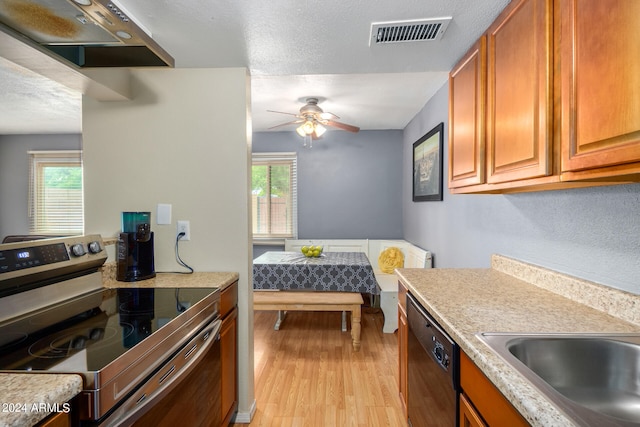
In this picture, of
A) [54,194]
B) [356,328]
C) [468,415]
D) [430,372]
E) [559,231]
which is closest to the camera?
[468,415]

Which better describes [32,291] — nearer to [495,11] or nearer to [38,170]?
[495,11]

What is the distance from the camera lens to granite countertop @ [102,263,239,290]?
5.34 feet

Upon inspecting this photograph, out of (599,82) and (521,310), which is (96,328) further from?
(599,82)

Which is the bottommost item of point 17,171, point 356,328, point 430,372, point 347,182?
→ point 356,328

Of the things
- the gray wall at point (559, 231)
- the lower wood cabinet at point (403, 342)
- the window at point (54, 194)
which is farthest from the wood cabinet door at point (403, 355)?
the window at point (54, 194)

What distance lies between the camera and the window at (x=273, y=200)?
4.73 m

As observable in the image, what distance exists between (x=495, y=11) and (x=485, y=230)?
4.21 feet

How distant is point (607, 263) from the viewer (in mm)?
1158

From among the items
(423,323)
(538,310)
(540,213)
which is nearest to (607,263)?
(538,310)

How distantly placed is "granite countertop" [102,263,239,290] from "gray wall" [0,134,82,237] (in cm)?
392

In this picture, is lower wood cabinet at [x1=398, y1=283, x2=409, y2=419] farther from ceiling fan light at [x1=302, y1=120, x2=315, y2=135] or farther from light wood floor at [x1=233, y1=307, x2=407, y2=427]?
ceiling fan light at [x1=302, y1=120, x2=315, y2=135]

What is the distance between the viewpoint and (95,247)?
145 centimetres

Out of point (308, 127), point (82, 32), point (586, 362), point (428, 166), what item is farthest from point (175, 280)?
point (428, 166)

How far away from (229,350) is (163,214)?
0.90 m
